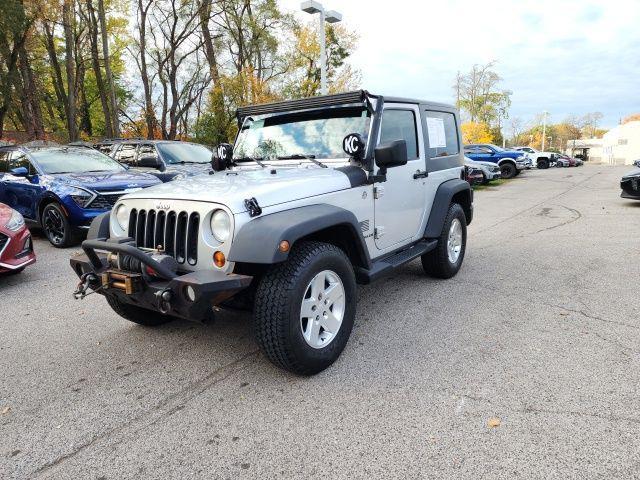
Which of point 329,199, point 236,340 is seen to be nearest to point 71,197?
point 236,340

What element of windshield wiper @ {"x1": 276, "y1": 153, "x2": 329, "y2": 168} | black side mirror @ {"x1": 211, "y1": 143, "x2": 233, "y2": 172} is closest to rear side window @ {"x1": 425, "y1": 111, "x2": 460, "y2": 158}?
windshield wiper @ {"x1": 276, "y1": 153, "x2": 329, "y2": 168}

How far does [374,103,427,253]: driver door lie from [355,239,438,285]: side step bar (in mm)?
98

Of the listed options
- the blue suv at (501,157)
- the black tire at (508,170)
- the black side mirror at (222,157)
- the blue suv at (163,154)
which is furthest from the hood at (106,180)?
the black tire at (508,170)

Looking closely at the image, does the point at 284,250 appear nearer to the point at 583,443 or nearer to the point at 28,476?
the point at 28,476

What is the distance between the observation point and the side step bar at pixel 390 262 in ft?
11.8

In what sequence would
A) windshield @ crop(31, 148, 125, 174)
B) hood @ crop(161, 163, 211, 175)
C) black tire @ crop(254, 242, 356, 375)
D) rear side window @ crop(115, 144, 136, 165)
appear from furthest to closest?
rear side window @ crop(115, 144, 136, 165)
hood @ crop(161, 163, 211, 175)
windshield @ crop(31, 148, 125, 174)
black tire @ crop(254, 242, 356, 375)

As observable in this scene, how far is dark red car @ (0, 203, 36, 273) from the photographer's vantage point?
16.8 ft

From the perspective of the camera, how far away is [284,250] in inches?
105

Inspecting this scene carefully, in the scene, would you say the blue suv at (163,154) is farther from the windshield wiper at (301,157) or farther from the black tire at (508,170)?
the black tire at (508,170)

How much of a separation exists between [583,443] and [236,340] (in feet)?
8.11

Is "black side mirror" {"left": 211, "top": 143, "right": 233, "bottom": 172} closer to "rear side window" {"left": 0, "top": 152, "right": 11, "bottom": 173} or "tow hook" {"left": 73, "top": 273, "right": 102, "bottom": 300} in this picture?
"tow hook" {"left": 73, "top": 273, "right": 102, "bottom": 300}

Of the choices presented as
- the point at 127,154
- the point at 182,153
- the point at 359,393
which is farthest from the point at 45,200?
the point at 359,393

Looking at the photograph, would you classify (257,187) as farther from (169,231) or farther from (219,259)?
(169,231)

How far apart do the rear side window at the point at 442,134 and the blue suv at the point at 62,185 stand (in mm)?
4937
